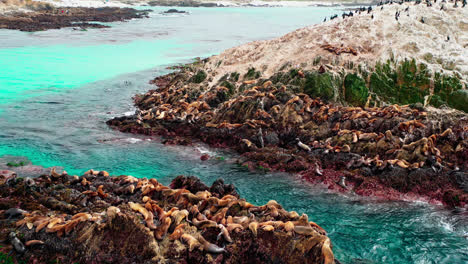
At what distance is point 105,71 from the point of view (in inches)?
1710

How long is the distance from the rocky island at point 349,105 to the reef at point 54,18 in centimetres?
5784

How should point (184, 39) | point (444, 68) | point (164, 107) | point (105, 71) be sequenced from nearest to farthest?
point (444, 68) → point (164, 107) → point (105, 71) → point (184, 39)

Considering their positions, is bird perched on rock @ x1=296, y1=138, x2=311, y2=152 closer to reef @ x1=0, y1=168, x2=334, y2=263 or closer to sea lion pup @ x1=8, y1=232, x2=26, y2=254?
reef @ x1=0, y1=168, x2=334, y2=263

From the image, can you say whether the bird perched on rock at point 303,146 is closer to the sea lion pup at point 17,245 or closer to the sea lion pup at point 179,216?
the sea lion pup at point 179,216

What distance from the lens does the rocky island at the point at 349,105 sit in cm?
1733

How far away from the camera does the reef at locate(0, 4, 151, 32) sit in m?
76.4

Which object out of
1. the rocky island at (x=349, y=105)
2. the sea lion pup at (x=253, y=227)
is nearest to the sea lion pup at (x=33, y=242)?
the sea lion pup at (x=253, y=227)

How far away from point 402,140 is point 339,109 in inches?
182

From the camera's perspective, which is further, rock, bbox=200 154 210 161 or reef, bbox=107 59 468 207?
rock, bbox=200 154 210 161

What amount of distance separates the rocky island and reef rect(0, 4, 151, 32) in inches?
2277

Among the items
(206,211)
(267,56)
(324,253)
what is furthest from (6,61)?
(324,253)

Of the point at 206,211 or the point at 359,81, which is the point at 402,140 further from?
the point at 206,211

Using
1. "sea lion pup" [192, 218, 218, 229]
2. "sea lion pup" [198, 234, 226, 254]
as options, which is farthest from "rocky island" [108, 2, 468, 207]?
"sea lion pup" [198, 234, 226, 254]

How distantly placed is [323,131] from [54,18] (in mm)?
83959
